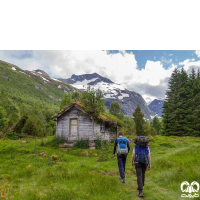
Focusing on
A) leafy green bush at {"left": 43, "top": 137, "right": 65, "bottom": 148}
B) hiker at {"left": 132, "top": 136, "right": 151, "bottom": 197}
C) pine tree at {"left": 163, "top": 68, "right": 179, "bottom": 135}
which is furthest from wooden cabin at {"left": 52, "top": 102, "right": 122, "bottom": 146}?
pine tree at {"left": 163, "top": 68, "right": 179, "bottom": 135}

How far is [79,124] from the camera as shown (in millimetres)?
20109

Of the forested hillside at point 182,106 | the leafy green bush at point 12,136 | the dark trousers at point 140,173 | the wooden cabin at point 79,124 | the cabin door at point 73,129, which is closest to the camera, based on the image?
the dark trousers at point 140,173

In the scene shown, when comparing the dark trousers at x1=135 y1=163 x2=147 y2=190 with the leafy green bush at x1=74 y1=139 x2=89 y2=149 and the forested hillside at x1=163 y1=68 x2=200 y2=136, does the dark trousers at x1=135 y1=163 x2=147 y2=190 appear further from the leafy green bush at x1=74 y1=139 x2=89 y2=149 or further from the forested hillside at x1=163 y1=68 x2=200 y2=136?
the forested hillside at x1=163 y1=68 x2=200 y2=136

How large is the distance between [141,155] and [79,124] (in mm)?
14528

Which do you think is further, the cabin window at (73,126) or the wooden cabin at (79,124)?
the cabin window at (73,126)

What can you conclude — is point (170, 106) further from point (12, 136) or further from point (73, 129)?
point (12, 136)

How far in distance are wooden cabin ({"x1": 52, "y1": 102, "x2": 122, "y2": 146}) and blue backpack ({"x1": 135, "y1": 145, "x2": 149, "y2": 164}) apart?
13.2m

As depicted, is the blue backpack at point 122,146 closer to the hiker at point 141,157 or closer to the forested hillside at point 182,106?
the hiker at point 141,157

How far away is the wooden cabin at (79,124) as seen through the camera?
1964 centimetres

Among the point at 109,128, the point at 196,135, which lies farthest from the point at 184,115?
the point at 109,128

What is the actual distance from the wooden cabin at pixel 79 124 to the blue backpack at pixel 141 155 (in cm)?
1318

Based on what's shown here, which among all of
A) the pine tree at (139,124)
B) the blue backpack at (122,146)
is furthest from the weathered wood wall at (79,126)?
the pine tree at (139,124)
